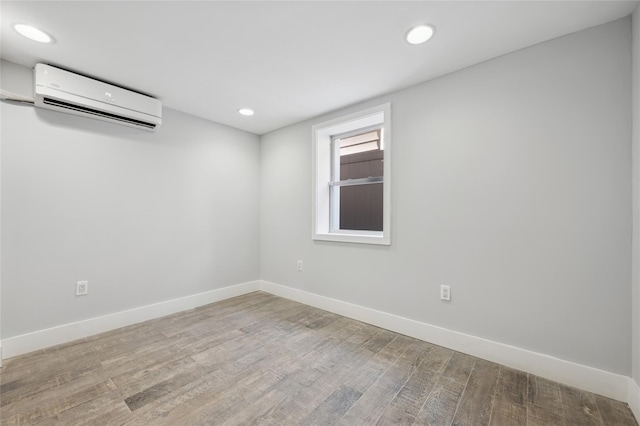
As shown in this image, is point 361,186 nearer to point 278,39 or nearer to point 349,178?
point 349,178

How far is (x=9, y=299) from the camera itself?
204cm

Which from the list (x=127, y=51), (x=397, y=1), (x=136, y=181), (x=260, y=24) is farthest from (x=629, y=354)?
(x=136, y=181)

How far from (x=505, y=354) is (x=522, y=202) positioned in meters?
1.12

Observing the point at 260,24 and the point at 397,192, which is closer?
the point at 260,24

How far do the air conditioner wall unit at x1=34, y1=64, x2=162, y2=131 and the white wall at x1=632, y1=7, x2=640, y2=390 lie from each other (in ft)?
11.9

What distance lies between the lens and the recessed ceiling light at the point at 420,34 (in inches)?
66.4

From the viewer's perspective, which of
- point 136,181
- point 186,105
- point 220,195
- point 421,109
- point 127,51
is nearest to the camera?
point 127,51

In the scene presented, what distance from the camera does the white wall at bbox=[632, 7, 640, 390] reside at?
1.46 meters

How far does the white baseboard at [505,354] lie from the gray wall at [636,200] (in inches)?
6.5

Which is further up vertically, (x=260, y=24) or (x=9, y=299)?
(x=260, y=24)

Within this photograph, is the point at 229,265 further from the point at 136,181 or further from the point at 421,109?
the point at 421,109

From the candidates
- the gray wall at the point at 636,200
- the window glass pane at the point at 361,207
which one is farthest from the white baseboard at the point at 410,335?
the window glass pane at the point at 361,207

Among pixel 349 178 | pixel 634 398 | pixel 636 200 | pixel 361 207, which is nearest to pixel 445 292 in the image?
pixel 634 398

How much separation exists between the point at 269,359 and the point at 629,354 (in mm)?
2290
